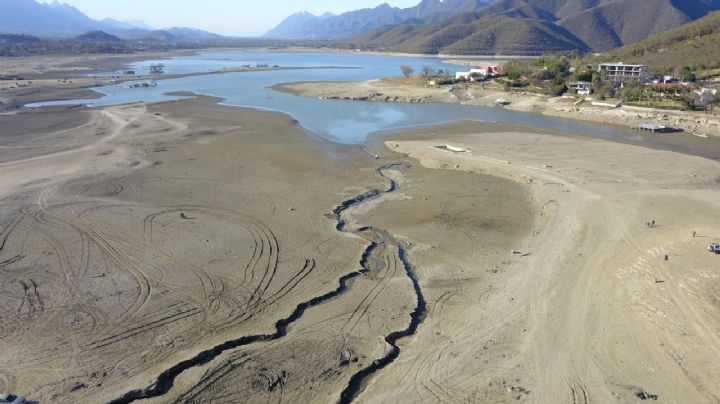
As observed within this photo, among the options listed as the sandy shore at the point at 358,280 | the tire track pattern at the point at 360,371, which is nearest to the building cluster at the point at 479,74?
the sandy shore at the point at 358,280

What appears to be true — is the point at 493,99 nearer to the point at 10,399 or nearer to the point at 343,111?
the point at 343,111

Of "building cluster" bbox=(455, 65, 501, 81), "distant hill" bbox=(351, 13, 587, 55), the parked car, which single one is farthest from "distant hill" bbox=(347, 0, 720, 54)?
the parked car

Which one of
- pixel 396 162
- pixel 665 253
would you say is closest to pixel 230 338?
pixel 665 253

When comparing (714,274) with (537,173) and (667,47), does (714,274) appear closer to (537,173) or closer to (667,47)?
(537,173)

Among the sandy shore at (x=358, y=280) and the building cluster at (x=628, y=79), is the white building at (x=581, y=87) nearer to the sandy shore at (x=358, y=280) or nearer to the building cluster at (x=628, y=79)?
the building cluster at (x=628, y=79)

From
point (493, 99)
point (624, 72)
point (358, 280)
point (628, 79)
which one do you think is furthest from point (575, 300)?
point (624, 72)

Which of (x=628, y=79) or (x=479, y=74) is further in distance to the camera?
(x=479, y=74)

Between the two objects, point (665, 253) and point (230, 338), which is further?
point (665, 253)
